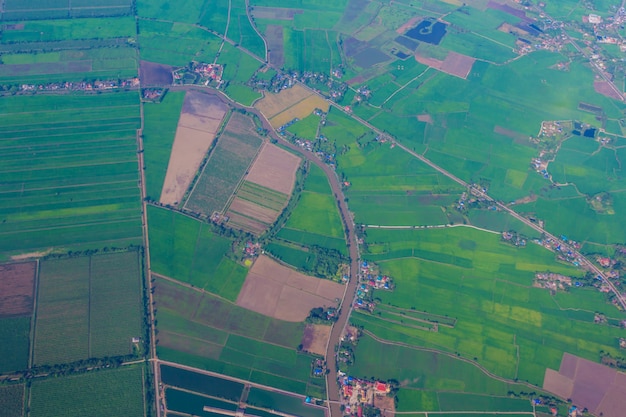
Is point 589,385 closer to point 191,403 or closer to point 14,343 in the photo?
point 191,403

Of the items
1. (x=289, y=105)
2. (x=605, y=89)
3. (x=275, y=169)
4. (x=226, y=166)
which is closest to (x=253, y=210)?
(x=275, y=169)

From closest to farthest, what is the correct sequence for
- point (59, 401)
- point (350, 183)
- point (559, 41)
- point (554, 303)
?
1. point (59, 401)
2. point (554, 303)
3. point (350, 183)
4. point (559, 41)

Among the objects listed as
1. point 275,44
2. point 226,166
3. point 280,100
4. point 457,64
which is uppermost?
point 275,44

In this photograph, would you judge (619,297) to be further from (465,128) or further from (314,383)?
(314,383)

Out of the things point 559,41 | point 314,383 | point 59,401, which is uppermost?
point 559,41

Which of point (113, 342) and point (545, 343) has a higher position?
point (545, 343)

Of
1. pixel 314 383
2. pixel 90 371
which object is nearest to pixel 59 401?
pixel 90 371
